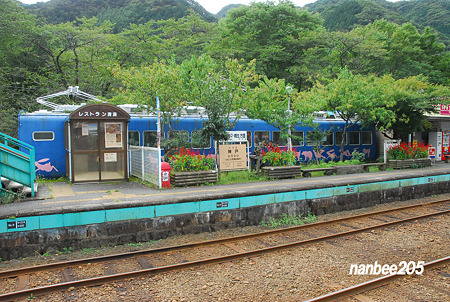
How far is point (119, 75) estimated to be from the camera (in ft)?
49.0

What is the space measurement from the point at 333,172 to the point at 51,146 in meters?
11.5

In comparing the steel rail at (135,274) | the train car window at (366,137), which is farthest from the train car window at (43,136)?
the train car window at (366,137)

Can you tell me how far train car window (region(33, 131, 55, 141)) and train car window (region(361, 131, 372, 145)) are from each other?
16.9m

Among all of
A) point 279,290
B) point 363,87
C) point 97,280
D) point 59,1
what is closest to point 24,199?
point 97,280

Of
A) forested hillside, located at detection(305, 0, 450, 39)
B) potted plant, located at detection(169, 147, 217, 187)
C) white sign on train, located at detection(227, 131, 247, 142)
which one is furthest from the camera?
forested hillside, located at detection(305, 0, 450, 39)

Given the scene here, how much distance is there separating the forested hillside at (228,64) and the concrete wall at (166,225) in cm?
423

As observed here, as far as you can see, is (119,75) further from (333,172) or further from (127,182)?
(333,172)

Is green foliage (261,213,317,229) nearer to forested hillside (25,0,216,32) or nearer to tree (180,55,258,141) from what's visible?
tree (180,55,258,141)

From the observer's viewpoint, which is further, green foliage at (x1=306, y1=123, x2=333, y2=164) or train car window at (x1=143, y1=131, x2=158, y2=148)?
green foliage at (x1=306, y1=123, x2=333, y2=164)

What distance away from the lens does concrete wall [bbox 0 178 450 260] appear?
6.60 meters

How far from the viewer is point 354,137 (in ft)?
67.4

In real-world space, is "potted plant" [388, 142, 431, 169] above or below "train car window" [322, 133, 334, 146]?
below

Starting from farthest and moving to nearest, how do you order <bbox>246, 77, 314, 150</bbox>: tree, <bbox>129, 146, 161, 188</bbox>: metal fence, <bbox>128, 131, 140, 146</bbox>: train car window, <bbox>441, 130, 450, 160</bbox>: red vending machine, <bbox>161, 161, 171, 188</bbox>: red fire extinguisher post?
1. <bbox>441, 130, 450, 160</bbox>: red vending machine
2. <bbox>128, 131, 140, 146</bbox>: train car window
3. <bbox>246, 77, 314, 150</bbox>: tree
4. <bbox>129, 146, 161, 188</bbox>: metal fence
5. <bbox>161, 161, 171, 188</bbox>: red fire extinguisher post

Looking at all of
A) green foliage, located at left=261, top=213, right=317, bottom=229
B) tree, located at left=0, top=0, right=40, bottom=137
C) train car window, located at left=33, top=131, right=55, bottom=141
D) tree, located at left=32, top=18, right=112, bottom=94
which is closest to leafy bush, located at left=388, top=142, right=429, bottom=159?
green foliage, located at left=261, top=213, right=317, bottom=229
